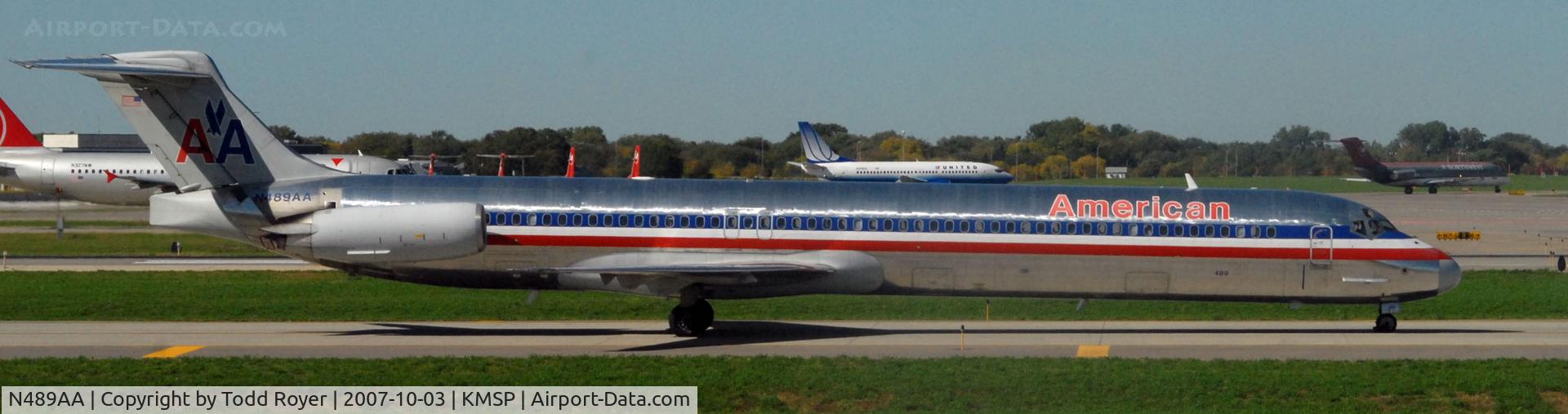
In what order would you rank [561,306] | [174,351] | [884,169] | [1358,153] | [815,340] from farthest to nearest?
[1358,153] < [884,169] < [561,306] < [815,340] < [174,351]

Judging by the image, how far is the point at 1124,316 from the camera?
93.5ft

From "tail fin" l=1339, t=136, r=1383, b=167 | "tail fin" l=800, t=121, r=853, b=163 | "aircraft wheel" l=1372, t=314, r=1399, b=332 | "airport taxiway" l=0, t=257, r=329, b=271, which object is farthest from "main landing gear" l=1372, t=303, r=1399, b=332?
"tail fin" l=1339, t=136, r=1383, b=167

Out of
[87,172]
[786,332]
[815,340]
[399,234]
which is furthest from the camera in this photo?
[87,172]

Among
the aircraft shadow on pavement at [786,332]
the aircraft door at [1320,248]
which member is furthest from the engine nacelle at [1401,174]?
the aircraft door at [1320,248]

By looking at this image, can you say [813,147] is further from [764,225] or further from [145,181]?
[764,225]

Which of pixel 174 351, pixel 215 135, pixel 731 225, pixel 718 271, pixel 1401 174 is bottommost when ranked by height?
pixel 174 351

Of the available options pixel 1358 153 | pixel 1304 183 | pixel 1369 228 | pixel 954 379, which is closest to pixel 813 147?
pixel 1304 183

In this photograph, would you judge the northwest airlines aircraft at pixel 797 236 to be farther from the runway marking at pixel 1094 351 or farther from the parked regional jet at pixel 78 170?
the parked regional jet at pixel 78 170

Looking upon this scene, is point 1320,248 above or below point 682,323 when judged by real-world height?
above

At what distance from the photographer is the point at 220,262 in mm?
43969

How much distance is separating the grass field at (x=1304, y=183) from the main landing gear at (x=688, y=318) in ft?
114

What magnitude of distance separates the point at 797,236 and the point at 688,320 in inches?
91.4

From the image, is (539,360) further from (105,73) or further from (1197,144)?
(1197,144)

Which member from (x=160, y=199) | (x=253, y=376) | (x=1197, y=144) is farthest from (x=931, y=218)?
(x=1197, y=144)
